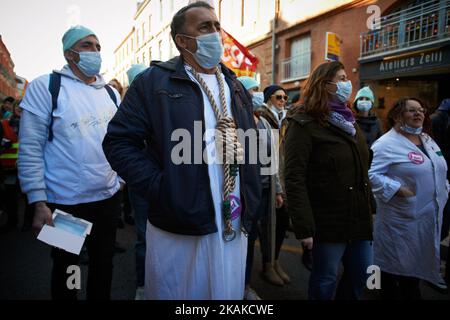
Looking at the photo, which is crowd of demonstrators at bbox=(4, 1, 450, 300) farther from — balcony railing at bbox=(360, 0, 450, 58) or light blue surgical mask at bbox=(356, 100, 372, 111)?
balcony railing at bbox=(360, 0, 450, 58)

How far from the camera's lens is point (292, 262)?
3.96 meters

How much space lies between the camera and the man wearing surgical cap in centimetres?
200

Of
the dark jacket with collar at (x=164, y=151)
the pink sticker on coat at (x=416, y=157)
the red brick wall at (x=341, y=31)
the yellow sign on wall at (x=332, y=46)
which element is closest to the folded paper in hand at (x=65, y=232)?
the dark jacket with collar at (x=164, y=151)

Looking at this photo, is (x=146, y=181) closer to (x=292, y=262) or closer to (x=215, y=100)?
(x=215, y=100)

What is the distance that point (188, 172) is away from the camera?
145cm

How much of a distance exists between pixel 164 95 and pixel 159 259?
777mm

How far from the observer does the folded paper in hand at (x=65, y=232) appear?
6.22ft

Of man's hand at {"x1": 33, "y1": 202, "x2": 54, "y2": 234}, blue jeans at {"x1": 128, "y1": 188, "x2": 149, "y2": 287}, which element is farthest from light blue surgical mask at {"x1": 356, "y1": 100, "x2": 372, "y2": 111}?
man's hand at {"x1": 33, "y1": 202, "x2": 54, "y2": 234}

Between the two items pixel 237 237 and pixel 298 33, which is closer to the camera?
pixel 237 237

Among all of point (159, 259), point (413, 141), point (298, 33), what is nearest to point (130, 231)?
point (159, 259)

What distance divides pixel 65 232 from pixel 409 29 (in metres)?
11.5

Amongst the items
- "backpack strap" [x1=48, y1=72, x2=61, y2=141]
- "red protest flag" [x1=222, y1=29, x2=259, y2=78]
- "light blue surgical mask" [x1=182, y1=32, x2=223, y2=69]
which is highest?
"red protest flag" [x1=222, y1=29, x2=259, y2=78]

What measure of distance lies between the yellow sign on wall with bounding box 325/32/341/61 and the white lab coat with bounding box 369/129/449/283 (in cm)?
916

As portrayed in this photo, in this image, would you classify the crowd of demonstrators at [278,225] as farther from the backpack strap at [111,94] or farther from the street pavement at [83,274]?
the backpack strap at [111,94]
